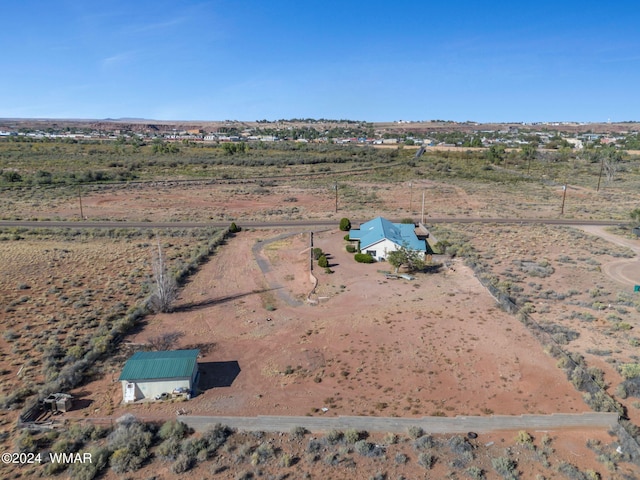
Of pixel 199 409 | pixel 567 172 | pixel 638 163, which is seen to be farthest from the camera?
pixel 638 163

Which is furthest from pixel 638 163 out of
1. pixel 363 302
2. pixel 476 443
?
pixel 476 443

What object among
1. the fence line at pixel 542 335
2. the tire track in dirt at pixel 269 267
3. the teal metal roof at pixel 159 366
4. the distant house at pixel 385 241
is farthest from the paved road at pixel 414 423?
the distant house at pixel 385 241

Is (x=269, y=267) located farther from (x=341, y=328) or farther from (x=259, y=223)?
(x=259, y=223)

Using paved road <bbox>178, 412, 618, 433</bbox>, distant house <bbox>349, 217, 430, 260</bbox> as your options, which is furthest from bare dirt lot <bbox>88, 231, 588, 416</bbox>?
distant house <bbox>349, 217, 430, 260</bbox>

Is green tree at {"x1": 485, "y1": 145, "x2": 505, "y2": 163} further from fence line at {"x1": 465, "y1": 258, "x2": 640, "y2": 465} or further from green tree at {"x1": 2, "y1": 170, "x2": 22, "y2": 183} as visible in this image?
green tree at {"x1": 2, "y1": 170, "x2": 22, "y2": 183}

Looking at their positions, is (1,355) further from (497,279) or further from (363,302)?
(497,279)

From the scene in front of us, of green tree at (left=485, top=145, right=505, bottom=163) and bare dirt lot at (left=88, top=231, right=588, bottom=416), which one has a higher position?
green tree at (left=485, top=145, right=505, bottom=163)

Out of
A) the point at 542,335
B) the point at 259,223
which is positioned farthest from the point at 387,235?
the point at 259,223

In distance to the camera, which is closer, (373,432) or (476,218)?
(373,432)
